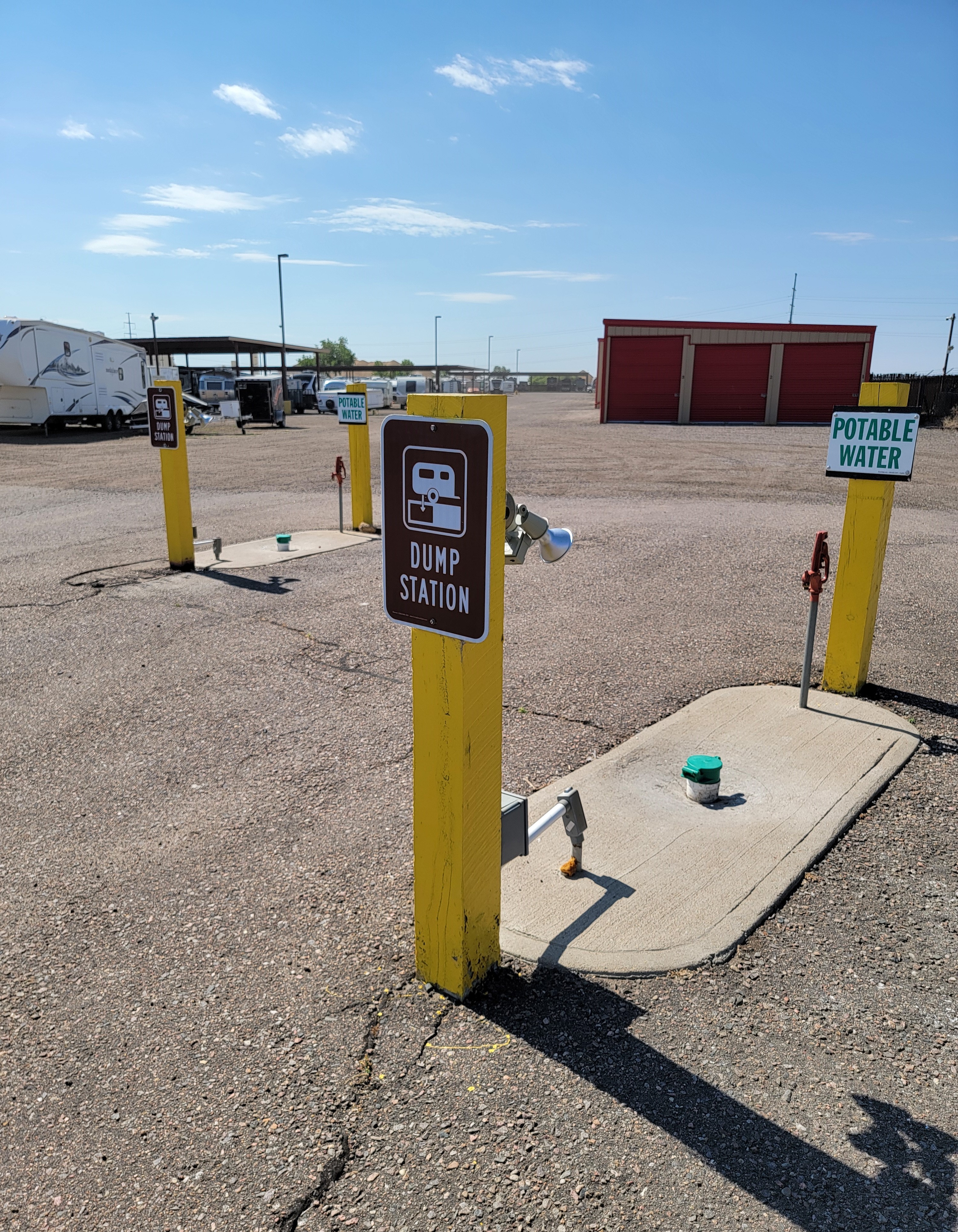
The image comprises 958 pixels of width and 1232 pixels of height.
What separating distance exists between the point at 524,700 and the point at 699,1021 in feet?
9.97

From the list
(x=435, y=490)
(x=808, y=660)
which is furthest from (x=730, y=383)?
(x=435, y=490)

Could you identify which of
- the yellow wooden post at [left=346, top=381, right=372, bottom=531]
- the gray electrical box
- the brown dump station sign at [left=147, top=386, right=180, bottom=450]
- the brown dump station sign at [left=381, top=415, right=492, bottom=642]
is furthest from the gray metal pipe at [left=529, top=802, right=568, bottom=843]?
the yellow wooden post at [left=346, top=381, right=372, bottom=531]

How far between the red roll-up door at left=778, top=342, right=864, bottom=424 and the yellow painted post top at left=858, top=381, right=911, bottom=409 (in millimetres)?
34687

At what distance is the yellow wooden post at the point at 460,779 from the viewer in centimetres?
266

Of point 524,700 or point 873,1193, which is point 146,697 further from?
point 873,1193

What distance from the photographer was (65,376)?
29.1m

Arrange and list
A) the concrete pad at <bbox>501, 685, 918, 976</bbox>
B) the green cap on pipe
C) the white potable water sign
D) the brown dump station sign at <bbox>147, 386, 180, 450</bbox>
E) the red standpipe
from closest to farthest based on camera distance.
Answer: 1. the concrete pad at <bbox>501, 685, 918, 976</bbox>
2. the green cap on pipe
3. the red standpipe
4. the brown dump station sign at <bbox>147, 386, 180, 450</bbox>
5. the white potable water sign

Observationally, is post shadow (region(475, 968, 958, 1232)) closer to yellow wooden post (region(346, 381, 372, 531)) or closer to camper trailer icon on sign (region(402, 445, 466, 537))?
camper trailer icon on sign (region(402, 445, 466, 537))

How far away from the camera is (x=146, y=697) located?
5.83 meters

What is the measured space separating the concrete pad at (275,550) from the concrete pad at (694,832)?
19.4 feet

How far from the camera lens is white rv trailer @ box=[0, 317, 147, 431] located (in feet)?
88.6

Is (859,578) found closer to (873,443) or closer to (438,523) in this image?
(873,443)

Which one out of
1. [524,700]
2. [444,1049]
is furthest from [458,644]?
[524,700]

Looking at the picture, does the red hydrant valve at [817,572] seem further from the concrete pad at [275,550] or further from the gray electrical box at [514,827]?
the concrete pad at [275,550]
